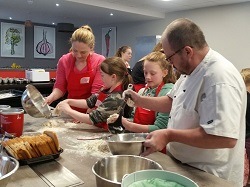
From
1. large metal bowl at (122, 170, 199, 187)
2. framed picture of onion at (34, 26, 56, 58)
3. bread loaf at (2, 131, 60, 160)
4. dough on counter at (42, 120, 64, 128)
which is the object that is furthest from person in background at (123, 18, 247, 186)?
framed picture of onion at (34, 26, 56, 58)

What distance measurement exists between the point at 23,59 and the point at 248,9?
7.04m

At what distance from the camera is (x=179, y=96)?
1159mm

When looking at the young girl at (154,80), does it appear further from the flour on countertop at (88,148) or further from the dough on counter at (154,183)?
the dough on counter at (154,183)

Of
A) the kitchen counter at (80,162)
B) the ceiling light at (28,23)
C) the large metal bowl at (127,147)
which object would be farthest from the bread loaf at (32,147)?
the ceiling light at (28,23)

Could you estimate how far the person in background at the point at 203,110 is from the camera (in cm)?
92

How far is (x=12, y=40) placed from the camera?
8.34 m

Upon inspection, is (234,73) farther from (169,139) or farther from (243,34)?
(243,34)

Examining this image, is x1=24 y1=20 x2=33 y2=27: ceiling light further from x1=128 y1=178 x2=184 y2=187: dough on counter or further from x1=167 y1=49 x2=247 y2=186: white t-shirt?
x1=128 y1=178 x2=184 y2=187: dough on counter

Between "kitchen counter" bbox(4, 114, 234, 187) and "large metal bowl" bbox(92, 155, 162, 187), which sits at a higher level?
"large metal bowl" bbox(92, 155, 162, 187)

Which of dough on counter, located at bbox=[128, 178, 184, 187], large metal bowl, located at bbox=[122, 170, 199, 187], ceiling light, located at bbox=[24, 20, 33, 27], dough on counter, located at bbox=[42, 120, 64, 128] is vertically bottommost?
dough on counter, located at bbox=[42, 120, 64, 128]

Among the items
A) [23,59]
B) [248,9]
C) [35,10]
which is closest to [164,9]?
Result: [248,9]

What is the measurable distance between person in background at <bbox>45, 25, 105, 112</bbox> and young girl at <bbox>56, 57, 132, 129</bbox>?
158 mm

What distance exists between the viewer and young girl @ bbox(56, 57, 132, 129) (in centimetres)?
160

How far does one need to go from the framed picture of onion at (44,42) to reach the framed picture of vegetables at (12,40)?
0.45 m
